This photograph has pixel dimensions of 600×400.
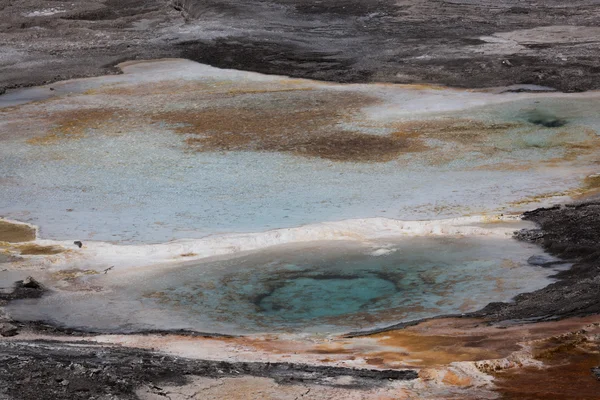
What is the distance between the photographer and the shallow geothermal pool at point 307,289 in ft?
17.6

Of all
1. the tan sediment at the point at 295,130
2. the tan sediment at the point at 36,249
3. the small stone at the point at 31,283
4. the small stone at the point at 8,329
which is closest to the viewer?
the small stone at the point at 8,329

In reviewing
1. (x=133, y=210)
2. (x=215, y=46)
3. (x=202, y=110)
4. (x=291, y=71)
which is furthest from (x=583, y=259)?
(x=215, y=46)

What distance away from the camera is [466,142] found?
352 inches

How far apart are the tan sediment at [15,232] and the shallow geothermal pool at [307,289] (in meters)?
1.09

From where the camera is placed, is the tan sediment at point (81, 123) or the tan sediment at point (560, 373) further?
the tan sediment at point (81, 123)

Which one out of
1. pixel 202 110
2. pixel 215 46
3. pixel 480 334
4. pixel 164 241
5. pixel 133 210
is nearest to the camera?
pixel 480 334

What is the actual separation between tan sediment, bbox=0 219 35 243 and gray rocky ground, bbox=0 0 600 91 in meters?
5.18

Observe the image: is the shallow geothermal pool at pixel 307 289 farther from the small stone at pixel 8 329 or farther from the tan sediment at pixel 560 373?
the tan sediment at pixel 560 373

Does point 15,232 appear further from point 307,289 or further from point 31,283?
point 307,289

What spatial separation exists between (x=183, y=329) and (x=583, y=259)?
2.62 m

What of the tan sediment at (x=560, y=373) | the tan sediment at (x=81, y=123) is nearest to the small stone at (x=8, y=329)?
the tan sediment at (x=560, y=373)

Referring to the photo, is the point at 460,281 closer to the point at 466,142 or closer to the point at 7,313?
the point at 7,313

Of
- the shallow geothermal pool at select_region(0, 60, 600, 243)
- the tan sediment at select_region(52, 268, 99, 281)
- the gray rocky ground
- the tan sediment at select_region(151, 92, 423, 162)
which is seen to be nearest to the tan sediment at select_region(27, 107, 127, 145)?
the shallow geothermal pool at select_region(0, 60, 600, 243)

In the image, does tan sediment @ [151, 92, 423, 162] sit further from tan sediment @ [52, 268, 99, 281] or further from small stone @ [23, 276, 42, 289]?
small stone @ [23, 276, 42, 289]
